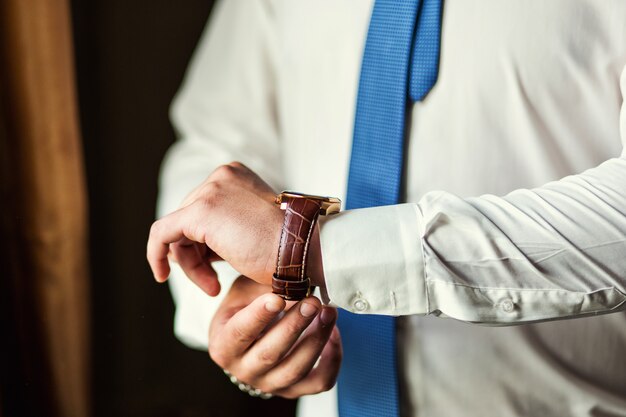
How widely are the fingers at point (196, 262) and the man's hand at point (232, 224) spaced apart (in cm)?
2

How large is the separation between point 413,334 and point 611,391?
0.95 feet

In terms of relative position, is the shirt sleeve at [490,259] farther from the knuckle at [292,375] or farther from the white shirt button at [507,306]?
the knuckle at [292,375]

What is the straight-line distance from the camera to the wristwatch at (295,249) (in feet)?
2.41

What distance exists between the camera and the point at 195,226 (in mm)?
779

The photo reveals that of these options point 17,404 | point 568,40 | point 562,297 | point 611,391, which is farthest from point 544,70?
point 17,404

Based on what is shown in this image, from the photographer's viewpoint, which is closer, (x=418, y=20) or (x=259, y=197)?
(x=259, y=197)

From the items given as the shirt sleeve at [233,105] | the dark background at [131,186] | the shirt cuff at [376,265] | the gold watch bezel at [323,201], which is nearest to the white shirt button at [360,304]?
the shirt cuff at [376,265]

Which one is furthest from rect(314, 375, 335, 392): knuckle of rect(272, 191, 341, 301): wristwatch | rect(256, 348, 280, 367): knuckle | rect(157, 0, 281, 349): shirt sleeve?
rect(157, 0, 281, 349): shirt sleeve

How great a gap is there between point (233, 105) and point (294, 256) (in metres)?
0.68

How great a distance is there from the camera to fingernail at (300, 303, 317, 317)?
762mm

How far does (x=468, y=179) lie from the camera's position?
98cm

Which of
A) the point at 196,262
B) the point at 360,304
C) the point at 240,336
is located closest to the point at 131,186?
the point at 196,262

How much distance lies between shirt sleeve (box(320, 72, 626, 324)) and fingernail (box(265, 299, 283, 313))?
6cm

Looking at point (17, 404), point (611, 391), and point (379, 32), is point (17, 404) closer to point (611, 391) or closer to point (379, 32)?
point (379, 32)
